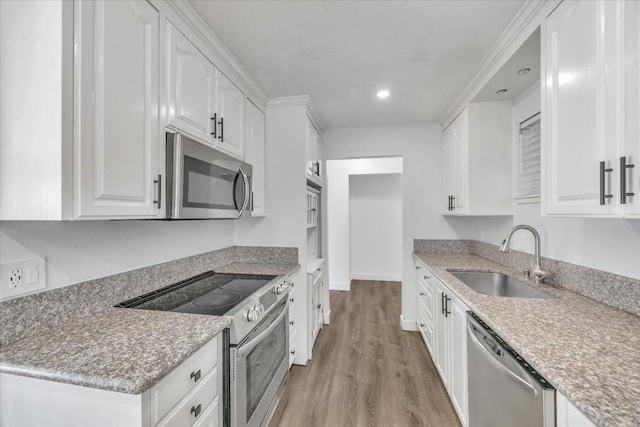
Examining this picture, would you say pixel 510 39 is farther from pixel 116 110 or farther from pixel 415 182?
pixel 116 110

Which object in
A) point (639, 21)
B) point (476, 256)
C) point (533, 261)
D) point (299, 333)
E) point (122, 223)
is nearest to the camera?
point (639, 21)

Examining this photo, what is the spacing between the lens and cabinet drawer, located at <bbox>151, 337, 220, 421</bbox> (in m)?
0.84

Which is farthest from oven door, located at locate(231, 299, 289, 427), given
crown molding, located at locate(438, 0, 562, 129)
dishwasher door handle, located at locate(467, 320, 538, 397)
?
crown molding, located at locate(438, 0, 562, 129)

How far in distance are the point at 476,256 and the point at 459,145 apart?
119 centimetres

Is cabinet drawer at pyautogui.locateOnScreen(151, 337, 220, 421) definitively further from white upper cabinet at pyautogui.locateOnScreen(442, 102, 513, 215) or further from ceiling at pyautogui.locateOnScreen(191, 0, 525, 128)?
white upper cabinet at pyautogui.locateOnScreen(442, 102, 513, 215)

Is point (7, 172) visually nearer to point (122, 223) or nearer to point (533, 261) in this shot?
point (122, 223)

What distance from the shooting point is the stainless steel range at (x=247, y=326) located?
1266 mm

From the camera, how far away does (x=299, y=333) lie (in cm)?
245

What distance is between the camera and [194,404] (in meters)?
1.01

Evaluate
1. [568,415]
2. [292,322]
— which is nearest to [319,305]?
[292,322]

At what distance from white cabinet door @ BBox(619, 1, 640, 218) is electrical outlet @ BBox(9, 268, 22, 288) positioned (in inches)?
84.5

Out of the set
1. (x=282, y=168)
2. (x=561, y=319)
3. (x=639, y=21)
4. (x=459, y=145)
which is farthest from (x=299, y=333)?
(x=639, y=21)

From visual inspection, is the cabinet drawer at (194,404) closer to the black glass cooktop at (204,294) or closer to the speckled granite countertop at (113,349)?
the speckled granite countertop at (113,349)

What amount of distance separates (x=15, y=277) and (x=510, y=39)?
2662 mm
